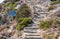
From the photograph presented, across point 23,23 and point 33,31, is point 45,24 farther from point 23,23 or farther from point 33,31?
point 23,23

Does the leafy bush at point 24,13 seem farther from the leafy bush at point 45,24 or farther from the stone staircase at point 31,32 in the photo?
the leafy bush at point 45,24

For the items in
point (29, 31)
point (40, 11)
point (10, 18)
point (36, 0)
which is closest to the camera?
point (29, 31)

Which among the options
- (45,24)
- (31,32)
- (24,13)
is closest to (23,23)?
(31,32)

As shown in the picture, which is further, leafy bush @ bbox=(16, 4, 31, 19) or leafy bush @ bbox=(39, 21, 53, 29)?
leafy bush @ bbox=(16, 4, 31, 19)

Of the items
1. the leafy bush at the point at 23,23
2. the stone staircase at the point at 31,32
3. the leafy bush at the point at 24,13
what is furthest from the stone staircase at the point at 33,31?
the leafy bush at the point at 24,13

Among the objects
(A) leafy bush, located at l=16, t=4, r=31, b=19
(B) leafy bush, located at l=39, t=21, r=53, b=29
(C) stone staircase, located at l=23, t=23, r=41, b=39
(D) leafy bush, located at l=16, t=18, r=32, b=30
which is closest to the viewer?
(C) stone staircase, located at l=23, t=23, r=41, b=39

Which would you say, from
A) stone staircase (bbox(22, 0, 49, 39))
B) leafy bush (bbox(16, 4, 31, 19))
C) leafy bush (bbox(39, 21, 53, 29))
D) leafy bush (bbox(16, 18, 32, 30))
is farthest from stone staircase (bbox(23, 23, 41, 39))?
leafy bush (bbox(16, 4, 31, 19))

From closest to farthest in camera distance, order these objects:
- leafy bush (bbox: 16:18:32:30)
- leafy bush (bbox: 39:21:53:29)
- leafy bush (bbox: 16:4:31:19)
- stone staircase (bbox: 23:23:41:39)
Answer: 1. stone staircase (bbox: 23:23:41:39)
2. leafy bush (bbox: 39:21:53:29)
3. leafy bush (bbox: 16:18:32:30)
4. leafy bush (bbox: 16:4:31:19)

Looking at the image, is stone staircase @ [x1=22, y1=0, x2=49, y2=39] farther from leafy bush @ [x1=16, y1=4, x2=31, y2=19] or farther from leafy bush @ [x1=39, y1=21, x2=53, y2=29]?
leafy bush @ [x1=16, y1=4, x2=31, y2=19]

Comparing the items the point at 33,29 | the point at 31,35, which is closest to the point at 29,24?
the point at 33,29

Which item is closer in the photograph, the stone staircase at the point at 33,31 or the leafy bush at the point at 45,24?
the stone staircase at the point at 33,31

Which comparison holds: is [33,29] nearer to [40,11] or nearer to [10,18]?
[40,11]
